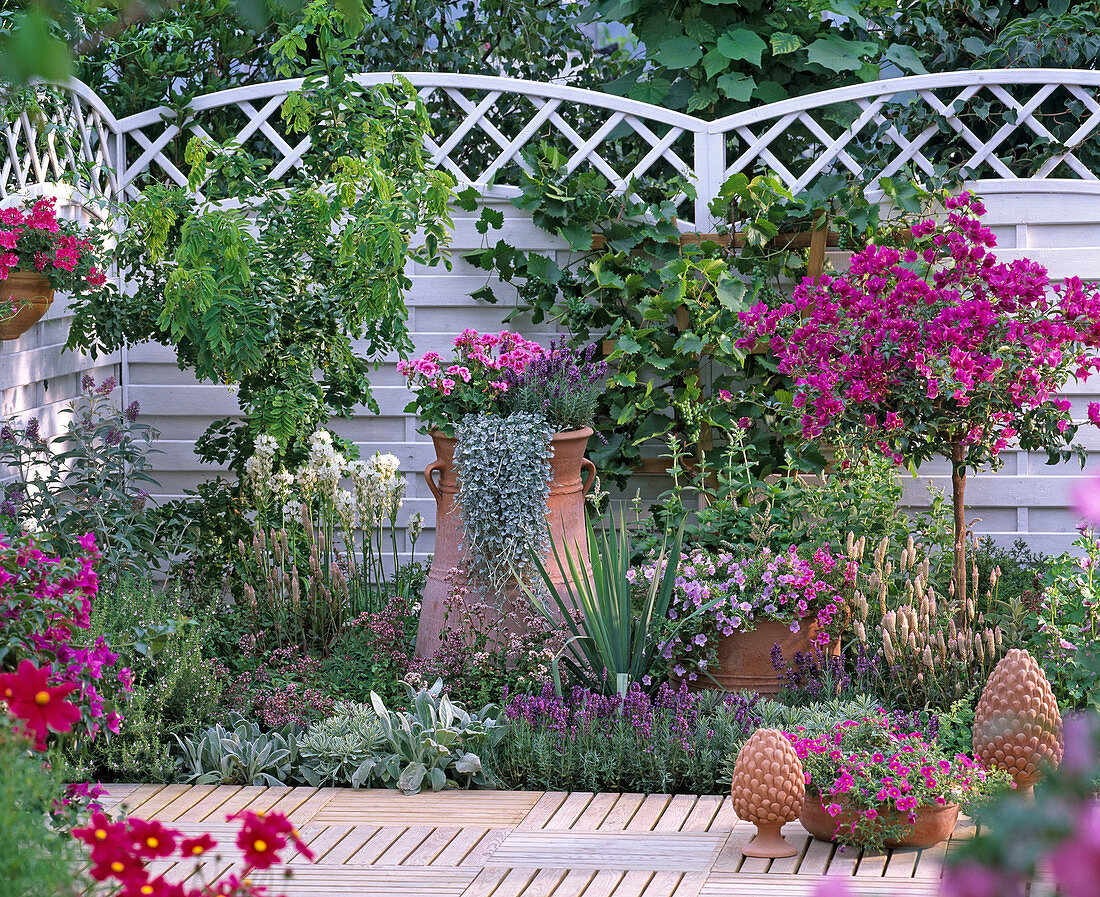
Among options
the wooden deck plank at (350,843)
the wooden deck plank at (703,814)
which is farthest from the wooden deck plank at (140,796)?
the wooden deck plank at (703,814)

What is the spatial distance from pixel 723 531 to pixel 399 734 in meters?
1.53

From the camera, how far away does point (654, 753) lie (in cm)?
333

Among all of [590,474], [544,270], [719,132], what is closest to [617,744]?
[590,474]

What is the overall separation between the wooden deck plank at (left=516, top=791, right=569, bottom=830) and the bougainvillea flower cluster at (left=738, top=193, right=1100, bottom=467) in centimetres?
147

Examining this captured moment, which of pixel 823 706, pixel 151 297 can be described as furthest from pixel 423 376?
pixel 823 706

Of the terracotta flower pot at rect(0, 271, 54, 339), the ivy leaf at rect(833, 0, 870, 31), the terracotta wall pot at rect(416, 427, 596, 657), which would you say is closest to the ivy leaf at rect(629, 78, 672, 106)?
the ivy leaf at rect(833, 0, 870, 31)

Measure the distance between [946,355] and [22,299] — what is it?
3.11 meters

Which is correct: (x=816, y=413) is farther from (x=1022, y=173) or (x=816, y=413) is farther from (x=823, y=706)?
(x=1022, y=173)

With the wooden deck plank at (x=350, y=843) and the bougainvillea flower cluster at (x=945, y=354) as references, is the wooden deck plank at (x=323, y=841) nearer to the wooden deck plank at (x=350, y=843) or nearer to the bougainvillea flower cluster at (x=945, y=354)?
the wooden deck plank at (x=350, y=843)

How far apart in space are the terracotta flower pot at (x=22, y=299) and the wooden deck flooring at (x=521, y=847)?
5.46ft

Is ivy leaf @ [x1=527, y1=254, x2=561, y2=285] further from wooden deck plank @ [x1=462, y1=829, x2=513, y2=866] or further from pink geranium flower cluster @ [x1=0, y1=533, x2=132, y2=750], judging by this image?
pink geranium flower cluster @ [x1=0, y1=533, x2=132, y2=750]

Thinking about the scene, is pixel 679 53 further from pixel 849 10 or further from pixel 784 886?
pixel 784 886

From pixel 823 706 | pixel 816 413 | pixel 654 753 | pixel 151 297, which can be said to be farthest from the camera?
pixel 151 297

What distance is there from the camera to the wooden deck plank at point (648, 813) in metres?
3.01
